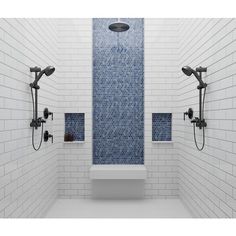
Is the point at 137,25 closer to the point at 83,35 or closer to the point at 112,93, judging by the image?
the point at 83,35

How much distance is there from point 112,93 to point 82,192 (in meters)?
1.47

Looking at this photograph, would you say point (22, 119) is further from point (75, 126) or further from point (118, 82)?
point (118, 82)

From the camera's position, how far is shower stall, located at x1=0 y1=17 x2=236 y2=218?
2.58 meters

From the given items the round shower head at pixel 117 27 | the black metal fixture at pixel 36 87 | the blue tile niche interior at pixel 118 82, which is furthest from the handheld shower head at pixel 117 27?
the black metal fixture at pixel 36 87

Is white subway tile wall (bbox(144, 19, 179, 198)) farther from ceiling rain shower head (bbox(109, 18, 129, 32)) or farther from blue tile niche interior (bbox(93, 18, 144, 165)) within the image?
ceiling rain shower head (bbox(109, 18, 129, 32))

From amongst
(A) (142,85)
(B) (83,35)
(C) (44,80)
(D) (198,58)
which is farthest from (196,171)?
(B) (83,35)

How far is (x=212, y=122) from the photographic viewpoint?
91.4 inches

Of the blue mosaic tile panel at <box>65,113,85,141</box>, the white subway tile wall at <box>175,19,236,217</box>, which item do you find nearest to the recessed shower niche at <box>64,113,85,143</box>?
the blue mosaic tile panel at <box>65,113,85,141</box>

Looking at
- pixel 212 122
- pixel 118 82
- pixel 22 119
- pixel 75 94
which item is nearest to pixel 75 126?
pixel 75 94

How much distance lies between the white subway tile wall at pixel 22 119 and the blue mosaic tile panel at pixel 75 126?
48cm

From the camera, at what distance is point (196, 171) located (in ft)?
9.16

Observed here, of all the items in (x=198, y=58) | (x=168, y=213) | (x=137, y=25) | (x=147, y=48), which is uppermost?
(x=137, y=25)

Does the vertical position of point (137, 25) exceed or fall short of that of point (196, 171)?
it exceeds it

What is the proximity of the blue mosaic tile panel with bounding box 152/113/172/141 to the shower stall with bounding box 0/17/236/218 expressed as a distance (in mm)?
14
